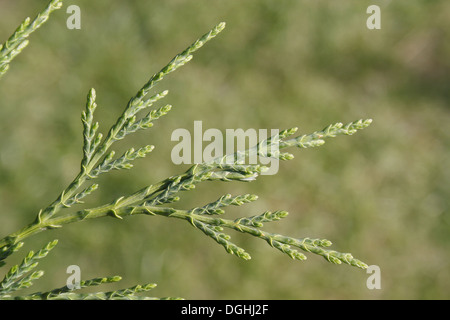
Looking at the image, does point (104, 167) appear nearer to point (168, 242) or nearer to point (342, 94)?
point (168, 242)

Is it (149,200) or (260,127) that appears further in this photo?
(260,127)

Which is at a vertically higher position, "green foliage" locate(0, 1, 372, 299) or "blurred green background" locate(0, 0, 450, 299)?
"blurred green background" locate(0, 0, 450, 299)

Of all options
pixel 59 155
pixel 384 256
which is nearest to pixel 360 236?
pixel 384 256

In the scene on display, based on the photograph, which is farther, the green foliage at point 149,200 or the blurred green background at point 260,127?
the blurred green background at point 260,127

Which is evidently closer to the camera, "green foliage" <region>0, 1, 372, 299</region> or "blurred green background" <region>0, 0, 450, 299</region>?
"green foliage" <region>0, 1, 372, 299</region>

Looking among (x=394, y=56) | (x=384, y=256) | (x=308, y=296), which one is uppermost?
(x=394, y=56)

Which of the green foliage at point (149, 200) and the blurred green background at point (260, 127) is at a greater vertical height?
the blurred green background at point (260, 127)

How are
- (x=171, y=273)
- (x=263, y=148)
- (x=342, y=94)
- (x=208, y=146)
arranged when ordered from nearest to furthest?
(x=263, y=148), (x=171, y=273), (x=208, y=146), (x=342, y=94)

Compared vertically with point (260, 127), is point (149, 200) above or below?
below
